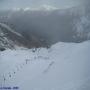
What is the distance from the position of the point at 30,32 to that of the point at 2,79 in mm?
511

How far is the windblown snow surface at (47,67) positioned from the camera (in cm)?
234

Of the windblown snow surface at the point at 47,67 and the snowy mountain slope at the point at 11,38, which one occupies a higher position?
the snowy mountain slope at the point at 11,38

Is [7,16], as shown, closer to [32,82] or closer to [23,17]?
[23,17]

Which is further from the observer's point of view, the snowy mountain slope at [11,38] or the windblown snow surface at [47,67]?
the snowy mountain slope at [11,38]

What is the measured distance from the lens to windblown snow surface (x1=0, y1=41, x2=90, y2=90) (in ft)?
7.68

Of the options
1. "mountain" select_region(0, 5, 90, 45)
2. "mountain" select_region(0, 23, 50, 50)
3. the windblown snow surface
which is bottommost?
the windblown snow surface

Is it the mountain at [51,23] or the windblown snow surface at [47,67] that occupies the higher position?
the mountain at [51,23]

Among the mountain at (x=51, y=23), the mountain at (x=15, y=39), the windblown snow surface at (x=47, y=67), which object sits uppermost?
the mountain at (x=51, y=23)

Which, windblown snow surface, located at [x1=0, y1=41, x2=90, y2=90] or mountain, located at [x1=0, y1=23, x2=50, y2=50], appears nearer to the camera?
windblown snow surface, located at [x1=0, y1=41, x2=90, y2=90]

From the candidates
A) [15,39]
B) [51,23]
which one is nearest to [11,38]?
[15,39]

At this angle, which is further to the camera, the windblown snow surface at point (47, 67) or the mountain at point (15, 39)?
the mountain at point (15, 39)

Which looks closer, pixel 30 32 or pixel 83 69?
pixel 83 69

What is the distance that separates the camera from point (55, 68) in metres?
2.37

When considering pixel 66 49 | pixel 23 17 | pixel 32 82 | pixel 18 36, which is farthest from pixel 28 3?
pixel 32 82
